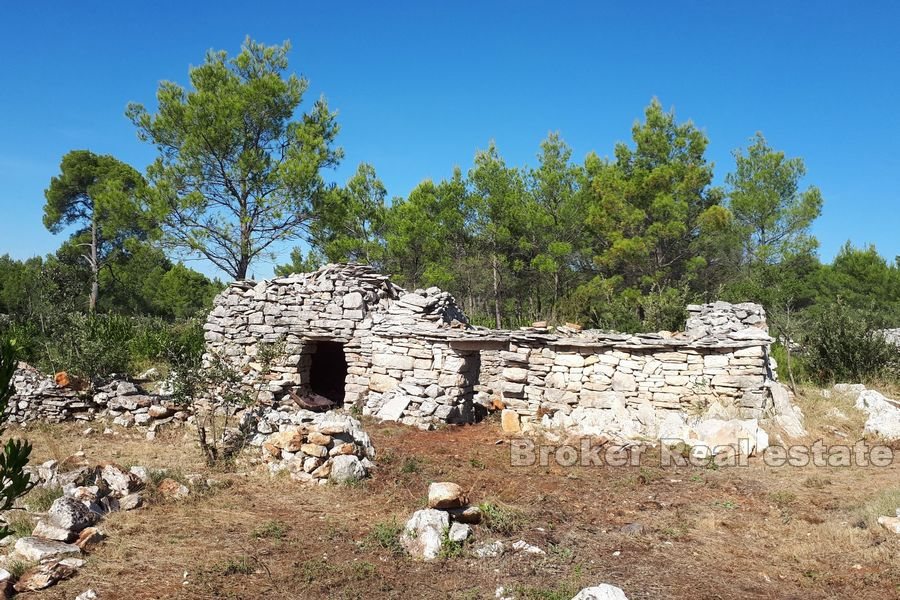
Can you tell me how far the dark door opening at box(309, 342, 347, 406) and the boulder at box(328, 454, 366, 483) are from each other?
6.39m

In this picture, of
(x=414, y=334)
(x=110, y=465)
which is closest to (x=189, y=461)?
(x=110, y=465)

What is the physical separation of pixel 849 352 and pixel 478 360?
793 centimetres

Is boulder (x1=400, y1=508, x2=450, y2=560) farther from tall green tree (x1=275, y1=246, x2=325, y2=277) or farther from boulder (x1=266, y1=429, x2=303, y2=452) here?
tall green tree (x1=275, y1=246, x2=325, y2=277)

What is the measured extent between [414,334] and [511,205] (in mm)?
15572

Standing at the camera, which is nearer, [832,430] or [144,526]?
[144,526]

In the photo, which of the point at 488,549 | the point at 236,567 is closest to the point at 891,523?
the point at 488,549

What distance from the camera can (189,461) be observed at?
26.2 feet

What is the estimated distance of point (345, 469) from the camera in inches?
286

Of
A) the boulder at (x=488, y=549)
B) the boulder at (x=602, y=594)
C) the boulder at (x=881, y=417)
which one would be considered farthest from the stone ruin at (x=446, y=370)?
the boulder at (x=602, y=594)

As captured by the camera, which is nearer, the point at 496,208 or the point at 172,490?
the point at 172,490

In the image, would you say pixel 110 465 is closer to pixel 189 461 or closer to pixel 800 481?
pixel 189 461

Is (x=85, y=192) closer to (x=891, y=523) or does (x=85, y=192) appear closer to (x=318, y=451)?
(x=318, y=451)

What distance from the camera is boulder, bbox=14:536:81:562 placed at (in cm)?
485

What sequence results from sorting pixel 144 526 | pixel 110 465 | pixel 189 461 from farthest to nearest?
pixel 189 461 → pixel 110 465 → pixel 144 526
